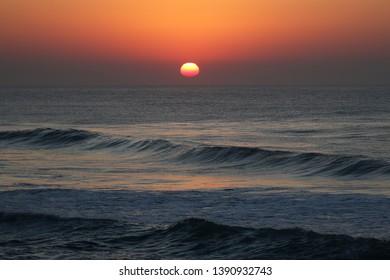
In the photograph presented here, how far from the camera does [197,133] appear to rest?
50469 millimetres

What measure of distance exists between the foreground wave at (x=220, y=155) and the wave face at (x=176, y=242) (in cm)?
1164

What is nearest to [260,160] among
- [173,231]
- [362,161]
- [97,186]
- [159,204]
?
[362,161]

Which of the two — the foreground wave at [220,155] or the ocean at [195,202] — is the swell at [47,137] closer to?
the foreground wave at [220,155]

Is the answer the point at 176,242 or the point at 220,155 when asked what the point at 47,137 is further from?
the point at 176,242

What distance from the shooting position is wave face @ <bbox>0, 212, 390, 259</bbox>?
1427 cm

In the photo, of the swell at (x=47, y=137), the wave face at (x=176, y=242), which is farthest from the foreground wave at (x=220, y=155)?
the wave face at (x=176, y=242)

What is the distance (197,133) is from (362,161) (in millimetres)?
23325

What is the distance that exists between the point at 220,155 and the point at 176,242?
58.7 ft

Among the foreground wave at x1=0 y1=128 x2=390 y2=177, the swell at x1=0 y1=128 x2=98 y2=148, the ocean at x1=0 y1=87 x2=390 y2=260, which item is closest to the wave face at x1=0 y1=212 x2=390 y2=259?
the ocean at x1=0 y1=87 x2=390 y2=260

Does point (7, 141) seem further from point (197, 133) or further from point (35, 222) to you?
point (35, 222)

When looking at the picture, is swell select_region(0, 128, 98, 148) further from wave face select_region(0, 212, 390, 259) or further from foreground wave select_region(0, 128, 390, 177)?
wave face select_region(0, 212, 390, 259)

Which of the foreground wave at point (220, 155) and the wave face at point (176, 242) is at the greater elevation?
the foreground wave at point (220, 155)

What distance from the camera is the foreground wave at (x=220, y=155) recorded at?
90.8ft

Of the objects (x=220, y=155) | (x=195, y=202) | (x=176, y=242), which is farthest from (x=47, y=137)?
(x=176, y=242)
